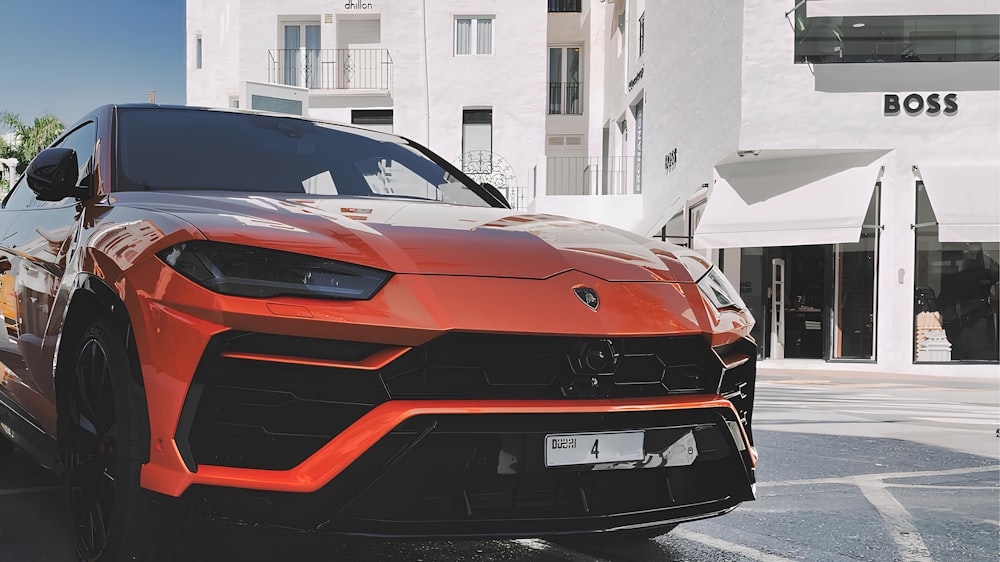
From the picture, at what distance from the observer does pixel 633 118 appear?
2597 centimetres

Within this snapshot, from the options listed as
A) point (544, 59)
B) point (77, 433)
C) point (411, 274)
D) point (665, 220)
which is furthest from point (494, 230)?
point (544, 59)

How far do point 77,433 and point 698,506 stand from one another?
6.03 feet

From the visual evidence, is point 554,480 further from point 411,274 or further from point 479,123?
point 479,123

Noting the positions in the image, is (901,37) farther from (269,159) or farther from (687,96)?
(269,159)

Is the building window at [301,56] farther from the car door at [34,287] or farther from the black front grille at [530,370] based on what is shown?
the black front grille at [530,370]

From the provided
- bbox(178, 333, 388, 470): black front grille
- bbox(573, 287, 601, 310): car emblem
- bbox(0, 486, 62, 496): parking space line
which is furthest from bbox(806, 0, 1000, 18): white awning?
bbox(178, 333, 388, 470): black front grille

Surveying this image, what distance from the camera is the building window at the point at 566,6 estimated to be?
3319cm

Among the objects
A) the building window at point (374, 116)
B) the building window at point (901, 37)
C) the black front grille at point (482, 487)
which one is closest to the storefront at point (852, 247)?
the building window at point (901, 37)

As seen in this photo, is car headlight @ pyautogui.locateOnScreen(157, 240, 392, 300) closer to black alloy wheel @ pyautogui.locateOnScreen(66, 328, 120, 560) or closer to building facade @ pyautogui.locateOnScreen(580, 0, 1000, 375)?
black alloy wheel @ pyautogui.locateOnScreen(66, 328, 120, 560)

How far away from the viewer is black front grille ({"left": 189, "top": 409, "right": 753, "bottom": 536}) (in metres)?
2.46

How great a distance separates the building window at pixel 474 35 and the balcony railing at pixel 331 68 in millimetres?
2041

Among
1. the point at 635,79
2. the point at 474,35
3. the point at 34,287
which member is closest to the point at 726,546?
the point at 34,287

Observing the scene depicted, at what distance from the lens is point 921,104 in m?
16.6

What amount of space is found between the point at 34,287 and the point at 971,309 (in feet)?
52.9
